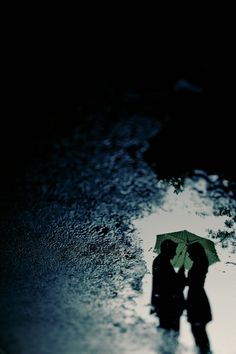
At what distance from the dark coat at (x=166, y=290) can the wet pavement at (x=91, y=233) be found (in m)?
0.81

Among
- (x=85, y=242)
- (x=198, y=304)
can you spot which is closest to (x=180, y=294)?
(x=198, y=304)

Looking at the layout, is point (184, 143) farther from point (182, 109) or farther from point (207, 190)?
point (207, 190)

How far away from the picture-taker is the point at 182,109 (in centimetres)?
282

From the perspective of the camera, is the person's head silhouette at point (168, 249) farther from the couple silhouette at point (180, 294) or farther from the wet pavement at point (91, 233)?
the wet pavement at point (91, 233)

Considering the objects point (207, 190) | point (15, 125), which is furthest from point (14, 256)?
point (207, 190)

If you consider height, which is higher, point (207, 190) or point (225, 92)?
point (225, 92)

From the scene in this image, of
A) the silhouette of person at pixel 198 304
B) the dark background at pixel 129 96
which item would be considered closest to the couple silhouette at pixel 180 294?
the silhouette of person at pixel 198 304

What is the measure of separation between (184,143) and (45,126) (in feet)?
5.15

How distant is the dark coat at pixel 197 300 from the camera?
160 inches

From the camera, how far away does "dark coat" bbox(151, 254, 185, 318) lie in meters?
4.33

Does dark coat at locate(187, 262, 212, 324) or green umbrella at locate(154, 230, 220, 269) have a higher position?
green umbrella at locate(154, 230, 220, 269)

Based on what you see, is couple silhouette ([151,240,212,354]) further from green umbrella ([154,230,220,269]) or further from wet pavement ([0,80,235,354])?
wet pavement ([0,80,235,354])

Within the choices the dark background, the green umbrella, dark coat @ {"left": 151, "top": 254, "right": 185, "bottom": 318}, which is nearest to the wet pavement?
the dark background

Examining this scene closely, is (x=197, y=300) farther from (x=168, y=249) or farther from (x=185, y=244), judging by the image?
(x=185, y=244)
